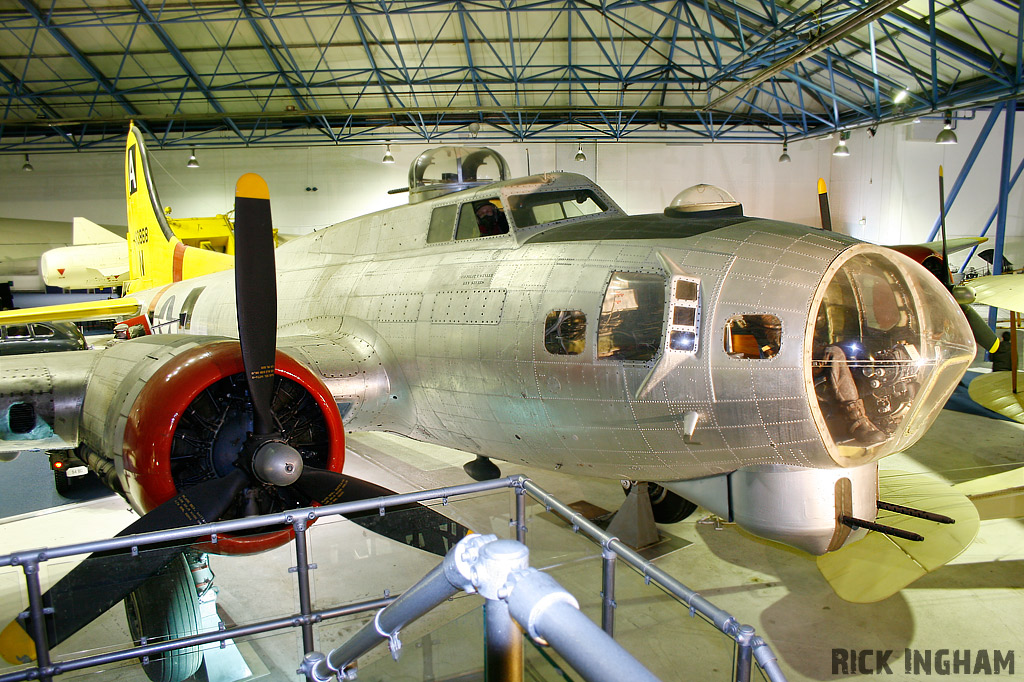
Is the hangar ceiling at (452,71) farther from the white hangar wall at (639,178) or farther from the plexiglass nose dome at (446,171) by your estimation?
the plexiglass nose dome at (446,171)

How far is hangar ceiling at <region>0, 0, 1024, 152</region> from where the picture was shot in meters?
15.1

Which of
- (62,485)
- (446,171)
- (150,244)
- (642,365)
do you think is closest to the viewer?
(642,365)

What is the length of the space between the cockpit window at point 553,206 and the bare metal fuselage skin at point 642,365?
0.07m

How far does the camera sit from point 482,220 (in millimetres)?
5355

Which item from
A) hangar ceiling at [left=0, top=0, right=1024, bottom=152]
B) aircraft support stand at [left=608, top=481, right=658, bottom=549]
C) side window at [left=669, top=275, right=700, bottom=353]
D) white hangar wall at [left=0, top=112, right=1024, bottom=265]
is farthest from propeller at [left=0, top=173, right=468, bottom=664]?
white hangar wall at [left=0, top=112, right=1024, bottom=265]

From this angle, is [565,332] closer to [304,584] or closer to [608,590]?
[608,590]

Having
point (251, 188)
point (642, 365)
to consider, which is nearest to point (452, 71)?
point (251, 188)

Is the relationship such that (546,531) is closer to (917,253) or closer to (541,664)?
(541,664)

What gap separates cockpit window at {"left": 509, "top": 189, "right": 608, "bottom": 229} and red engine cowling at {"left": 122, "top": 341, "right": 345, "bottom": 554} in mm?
2112

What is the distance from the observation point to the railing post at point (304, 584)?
3.17 m

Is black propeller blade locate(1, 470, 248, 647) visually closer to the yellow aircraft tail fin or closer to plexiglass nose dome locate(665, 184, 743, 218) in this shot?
plexiglass nose dome locate(665, 184, 743, 218)

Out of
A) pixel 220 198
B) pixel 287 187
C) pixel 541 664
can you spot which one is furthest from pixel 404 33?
pixel 541 664

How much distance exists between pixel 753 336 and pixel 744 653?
1907 mm

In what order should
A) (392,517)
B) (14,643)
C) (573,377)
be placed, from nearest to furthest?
1. (14,643)
2. (392,517)
3. (573,377)
